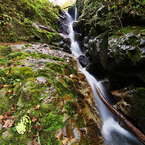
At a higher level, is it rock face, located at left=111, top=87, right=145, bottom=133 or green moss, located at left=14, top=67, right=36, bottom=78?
green moss, located at left=14, top=67, right=36, bottom=78

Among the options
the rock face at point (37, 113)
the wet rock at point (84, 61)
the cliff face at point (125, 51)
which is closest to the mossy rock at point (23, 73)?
the rock face at point (37, 113)

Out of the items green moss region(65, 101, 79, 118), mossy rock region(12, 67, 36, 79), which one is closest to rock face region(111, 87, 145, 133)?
green moss region(65, 101, 79, 118)

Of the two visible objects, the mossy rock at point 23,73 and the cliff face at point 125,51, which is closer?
the mossy rock at point 23,73

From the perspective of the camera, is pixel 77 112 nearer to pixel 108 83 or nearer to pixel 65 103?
pixel 65 103

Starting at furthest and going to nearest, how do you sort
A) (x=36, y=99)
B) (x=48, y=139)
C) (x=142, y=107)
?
1. (x=142, y=107)
2. (x=36, y=99)
3. (x=48, y=139)

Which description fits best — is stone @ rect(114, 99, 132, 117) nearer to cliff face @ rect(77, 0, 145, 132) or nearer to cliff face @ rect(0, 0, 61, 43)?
cliff face @ rect(77, 0, 145, 132)

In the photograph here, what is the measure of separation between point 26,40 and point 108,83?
8.92 m

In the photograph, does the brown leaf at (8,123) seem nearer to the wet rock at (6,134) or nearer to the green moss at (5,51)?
the wet rock at (6,134)

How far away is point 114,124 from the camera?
5.66 metres

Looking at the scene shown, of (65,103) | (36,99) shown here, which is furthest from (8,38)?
(65,103)

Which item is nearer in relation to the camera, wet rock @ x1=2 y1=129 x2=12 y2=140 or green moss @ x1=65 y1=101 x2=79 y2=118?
wet rock @ x1=2 y1=129 x2=12 y2=140

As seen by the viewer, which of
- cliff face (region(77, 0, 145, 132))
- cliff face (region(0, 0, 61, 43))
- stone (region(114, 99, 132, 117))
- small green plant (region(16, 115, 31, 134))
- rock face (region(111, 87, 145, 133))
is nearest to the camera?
small green plant (region(16, 115, 31, 134))

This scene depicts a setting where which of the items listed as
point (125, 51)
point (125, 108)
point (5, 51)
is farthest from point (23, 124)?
point (125, 51)

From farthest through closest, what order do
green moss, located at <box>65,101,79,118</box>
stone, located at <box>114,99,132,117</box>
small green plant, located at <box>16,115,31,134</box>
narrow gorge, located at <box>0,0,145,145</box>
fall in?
stone, located at <box>114,99,132,117</box>
green moss, located at <box>65,101,79,118</box>
narrow gorge, located at <box>0,0,145,145</box>
small green plant, located at <box>16,115,31,134</box>
